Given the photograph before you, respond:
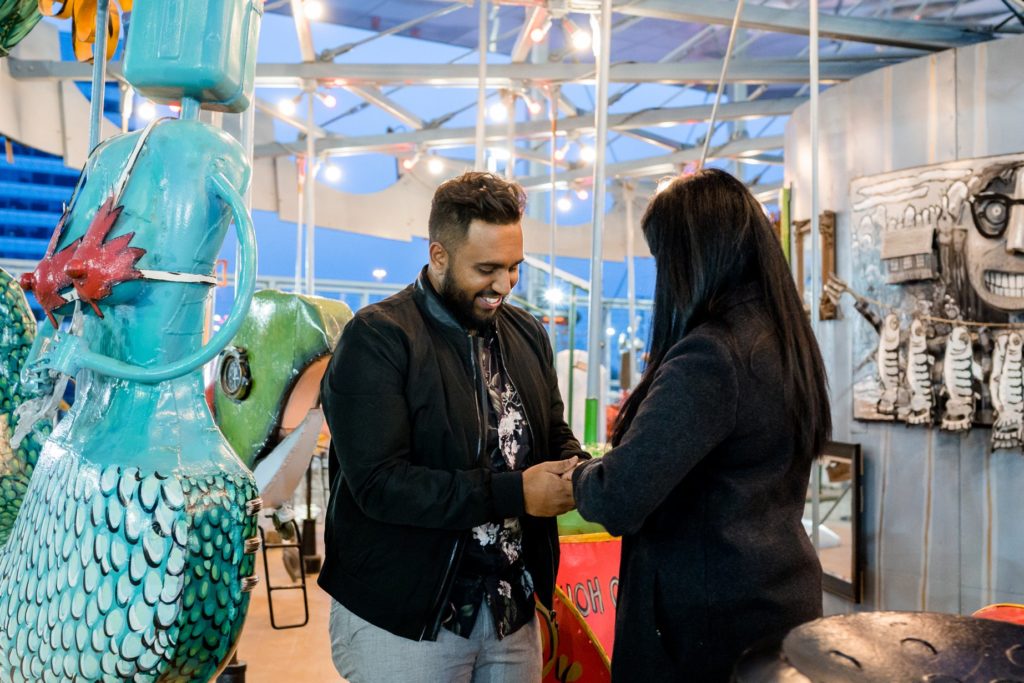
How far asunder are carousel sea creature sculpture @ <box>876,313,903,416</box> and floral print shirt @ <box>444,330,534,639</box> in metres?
3.17

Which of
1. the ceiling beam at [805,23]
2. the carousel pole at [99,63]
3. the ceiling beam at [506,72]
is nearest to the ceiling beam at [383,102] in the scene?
the ceiling beam at [506,72]

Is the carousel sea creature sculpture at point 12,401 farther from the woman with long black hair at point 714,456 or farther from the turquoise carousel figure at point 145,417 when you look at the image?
the woman with long black hair at point 714,456

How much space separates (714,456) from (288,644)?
2813 mm

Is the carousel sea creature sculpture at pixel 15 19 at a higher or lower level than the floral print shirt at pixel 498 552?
higher

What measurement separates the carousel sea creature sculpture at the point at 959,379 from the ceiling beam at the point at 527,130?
3.13m

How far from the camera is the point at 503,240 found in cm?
161

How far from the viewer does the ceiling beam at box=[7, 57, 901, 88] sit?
18.5ft

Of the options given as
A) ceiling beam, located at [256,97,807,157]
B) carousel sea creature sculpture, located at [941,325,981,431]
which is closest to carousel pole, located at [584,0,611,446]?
carousel sea creature sculpture, located at [941,325,981,431]

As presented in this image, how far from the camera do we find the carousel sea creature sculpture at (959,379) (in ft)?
13.2

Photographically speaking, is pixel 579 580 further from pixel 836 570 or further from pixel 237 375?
pixel 836 570

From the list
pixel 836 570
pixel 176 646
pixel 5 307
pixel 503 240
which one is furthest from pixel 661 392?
pixel 836 570

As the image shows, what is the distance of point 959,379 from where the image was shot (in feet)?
13.3

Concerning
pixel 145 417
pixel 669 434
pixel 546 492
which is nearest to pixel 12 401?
pixel 145 417

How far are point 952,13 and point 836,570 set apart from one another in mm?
3682
